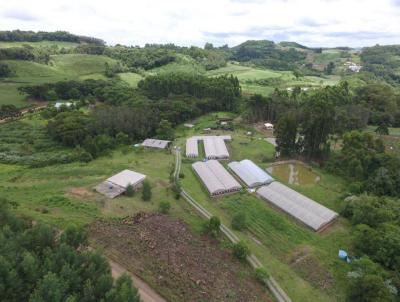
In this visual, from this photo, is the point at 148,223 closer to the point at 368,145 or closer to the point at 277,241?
the point at 277,241

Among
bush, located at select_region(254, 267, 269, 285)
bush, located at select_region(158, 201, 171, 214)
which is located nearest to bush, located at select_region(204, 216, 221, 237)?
bush, located at select_region(158, 201, 171, 214)

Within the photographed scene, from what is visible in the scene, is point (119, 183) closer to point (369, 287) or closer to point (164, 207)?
point (164, 207)

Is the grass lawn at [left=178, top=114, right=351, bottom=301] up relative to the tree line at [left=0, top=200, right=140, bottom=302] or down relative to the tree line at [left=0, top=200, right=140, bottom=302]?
down

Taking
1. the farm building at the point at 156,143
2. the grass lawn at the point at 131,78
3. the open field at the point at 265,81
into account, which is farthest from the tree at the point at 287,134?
the grass lawn at the point at 131,78

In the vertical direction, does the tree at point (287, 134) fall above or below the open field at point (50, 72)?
below

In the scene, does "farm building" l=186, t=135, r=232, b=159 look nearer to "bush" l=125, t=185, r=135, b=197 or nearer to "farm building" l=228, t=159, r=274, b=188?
"farm building" l=228, t=159, r=274, b=188

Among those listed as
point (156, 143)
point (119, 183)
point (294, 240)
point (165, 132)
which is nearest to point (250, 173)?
point (294, 240)

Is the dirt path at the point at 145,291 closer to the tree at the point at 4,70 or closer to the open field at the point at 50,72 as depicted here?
the open field at the point at 50,72
